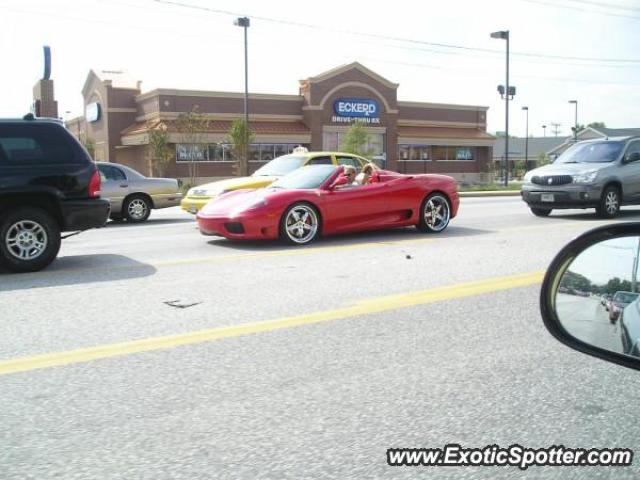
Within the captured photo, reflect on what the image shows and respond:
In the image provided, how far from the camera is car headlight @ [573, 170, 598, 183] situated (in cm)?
1281

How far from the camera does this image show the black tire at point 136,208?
14.9 metres

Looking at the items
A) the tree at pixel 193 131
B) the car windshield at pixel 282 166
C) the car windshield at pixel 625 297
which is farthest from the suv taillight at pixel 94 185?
the tree at pixel 193 131

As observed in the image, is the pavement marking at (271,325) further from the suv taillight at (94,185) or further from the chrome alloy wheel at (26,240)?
the suv taillight at (94,185)

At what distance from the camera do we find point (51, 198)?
25.7 feet

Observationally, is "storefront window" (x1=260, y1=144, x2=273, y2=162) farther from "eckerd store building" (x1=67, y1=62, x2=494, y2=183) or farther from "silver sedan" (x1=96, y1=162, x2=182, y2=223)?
"silver sedan" (x1=96, y1=162, x2=182, y2=223)

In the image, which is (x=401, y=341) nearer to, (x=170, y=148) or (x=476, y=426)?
(x=476, y=426)

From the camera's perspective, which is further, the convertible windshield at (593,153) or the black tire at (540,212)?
the black tire at (540,212)

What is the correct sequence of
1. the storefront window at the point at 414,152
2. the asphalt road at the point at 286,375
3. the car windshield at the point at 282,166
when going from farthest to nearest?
the storefront window at the point at 414,152 < the car windshield at the point at 282,166 < the asphalt road at the point at 286,375

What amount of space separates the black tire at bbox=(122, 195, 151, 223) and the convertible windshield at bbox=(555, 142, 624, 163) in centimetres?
919

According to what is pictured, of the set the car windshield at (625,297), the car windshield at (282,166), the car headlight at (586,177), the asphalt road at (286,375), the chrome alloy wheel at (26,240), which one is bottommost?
the asphalt road at (286,375)

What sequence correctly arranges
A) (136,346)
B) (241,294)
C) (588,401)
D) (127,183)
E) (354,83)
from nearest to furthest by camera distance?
(588,401) < (136,346) < (241,294) < (127,183) < (354,83)

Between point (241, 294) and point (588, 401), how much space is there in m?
3.46

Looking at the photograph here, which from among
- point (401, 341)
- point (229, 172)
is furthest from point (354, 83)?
point (401, 341)

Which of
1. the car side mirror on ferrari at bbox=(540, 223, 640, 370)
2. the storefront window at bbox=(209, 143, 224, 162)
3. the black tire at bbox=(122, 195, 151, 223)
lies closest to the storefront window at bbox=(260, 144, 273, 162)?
the storefront window at bbox=(209, 143, 224, 162)
